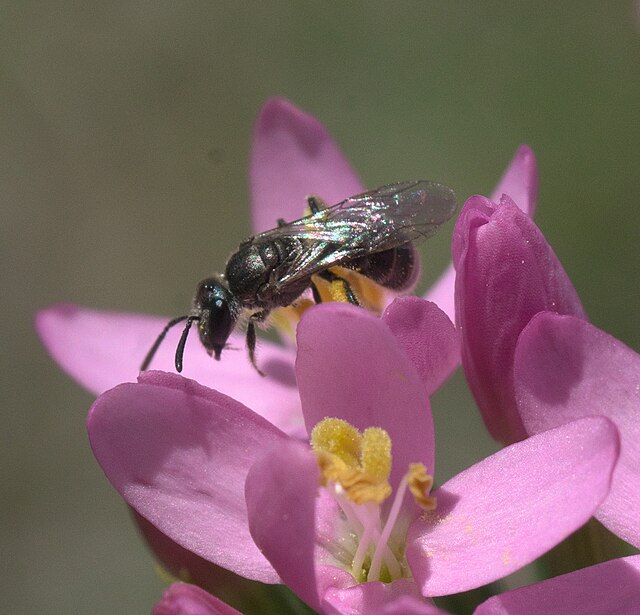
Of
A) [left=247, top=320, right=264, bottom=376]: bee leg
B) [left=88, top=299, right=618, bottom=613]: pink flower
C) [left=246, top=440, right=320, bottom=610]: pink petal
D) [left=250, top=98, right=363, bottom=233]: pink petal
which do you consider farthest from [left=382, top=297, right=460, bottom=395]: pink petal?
[left=250, top=98, right=363, bottom=233]: pink petal

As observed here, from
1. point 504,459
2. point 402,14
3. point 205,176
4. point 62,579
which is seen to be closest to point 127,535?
point 62,579

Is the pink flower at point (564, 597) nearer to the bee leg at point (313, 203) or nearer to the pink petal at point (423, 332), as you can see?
the pink petal at point (423, 332)

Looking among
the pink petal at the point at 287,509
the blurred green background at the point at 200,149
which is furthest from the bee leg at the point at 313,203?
the blurred green background at the point at 200,149

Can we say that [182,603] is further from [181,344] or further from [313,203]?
[313,203]

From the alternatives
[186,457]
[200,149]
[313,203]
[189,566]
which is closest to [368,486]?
[186,457]

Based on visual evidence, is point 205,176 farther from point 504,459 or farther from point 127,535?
point 504,459

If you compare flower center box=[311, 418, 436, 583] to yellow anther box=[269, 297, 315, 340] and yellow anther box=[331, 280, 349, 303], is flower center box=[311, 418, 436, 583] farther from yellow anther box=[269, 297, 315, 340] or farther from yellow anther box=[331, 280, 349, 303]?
yellow anther box=[269, 297, 315, 340]
